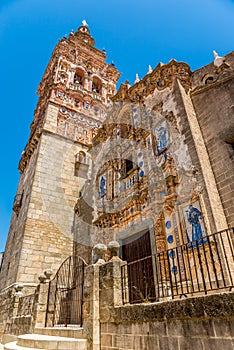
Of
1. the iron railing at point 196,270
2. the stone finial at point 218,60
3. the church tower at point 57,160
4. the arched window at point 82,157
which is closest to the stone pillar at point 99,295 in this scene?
the iron railing at point 196,270

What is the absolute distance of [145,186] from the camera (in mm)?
8898

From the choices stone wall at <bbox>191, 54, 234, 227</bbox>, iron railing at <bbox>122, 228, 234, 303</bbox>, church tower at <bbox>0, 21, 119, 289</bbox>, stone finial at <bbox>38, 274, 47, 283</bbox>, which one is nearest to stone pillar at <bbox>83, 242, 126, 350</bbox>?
iron railing at <bbox>122, 228, 234, 303</bbox>

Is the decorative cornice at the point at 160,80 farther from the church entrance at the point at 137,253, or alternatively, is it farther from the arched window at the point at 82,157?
the church entrance at the point at 137,253

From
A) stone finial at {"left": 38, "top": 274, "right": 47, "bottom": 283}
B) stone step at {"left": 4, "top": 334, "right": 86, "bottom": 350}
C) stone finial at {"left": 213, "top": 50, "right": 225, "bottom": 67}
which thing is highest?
stone finial at {"left": 213, "top": 50, "right": 225, "bottom": 67}

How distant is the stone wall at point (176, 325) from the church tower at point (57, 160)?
24.2ft

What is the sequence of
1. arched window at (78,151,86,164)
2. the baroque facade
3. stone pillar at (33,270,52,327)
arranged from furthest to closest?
arched window at (78,151,86,164) < stone pillar at (33,270,52,327) < the baroque facade

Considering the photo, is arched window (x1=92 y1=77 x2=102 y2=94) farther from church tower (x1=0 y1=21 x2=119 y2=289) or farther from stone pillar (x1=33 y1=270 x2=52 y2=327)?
stone pillar (x1=33 y1=270 x2=52 y2=327)

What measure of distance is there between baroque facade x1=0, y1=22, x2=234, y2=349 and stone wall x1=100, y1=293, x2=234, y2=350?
272 mm

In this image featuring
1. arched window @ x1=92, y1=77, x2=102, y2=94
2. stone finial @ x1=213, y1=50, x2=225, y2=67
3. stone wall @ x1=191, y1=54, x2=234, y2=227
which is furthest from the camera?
arched window @ x1=92, y1=77, x2=102, y2=94

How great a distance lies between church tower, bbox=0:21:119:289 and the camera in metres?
11.4

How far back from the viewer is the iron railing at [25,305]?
8.64 meters

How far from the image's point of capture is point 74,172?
14.7 metres

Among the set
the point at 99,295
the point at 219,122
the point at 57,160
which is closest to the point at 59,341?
the point at 99,295

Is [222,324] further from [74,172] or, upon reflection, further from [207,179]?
[74,172]
